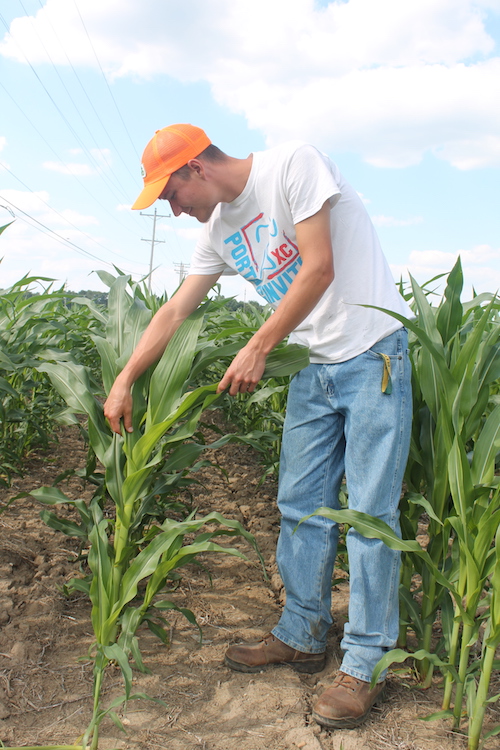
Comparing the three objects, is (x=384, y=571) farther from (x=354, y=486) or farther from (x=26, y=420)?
(x=26, y=420)

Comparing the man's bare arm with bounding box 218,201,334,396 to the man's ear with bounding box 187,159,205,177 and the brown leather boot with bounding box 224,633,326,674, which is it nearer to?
the man's ear with bounding box 187,159,205,177

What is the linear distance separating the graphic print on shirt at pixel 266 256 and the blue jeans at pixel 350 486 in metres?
0.31

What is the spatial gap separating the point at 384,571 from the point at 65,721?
1.06 m

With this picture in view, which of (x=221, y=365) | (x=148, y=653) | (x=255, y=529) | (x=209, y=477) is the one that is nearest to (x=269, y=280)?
(x=148, y=653)

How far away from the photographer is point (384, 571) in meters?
1.81

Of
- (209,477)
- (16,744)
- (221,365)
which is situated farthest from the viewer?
(221,365)

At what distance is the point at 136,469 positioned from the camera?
1.80m

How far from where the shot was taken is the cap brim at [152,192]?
1.85 metres

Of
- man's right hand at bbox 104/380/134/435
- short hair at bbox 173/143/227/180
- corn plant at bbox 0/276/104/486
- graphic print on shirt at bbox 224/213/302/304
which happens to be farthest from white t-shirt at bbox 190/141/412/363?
corn plant at bbox 0/276/104/486

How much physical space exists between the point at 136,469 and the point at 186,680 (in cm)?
75

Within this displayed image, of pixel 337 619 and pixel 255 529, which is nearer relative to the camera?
pixel 337 619

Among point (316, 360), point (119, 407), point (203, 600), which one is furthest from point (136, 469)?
point (203, 600)

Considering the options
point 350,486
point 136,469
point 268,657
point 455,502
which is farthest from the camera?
point 268,657

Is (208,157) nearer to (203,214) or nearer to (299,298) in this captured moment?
(203,214)
